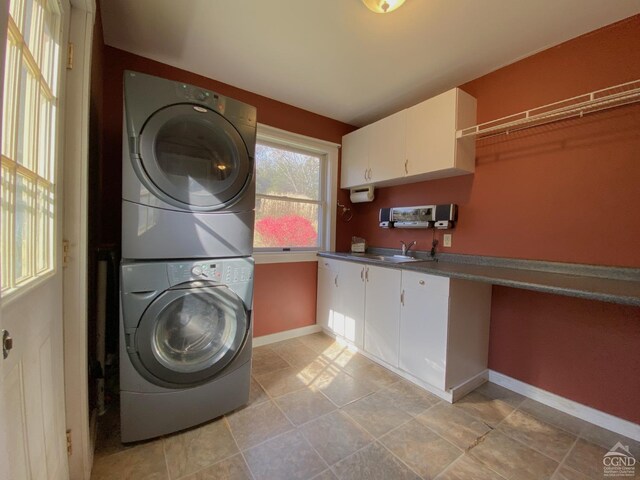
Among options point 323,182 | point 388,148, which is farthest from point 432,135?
point 323,182

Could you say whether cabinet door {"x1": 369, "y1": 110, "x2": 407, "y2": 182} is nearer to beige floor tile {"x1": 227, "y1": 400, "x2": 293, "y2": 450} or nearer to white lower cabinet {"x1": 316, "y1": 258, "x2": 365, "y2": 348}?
white lower cabinet {"x1": 316, "y1": 258, "x2": 365, "y2": 348}

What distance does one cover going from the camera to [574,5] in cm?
147

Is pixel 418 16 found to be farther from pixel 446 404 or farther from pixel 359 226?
pixel 446 404

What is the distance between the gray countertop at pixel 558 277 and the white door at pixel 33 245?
1.90 meters

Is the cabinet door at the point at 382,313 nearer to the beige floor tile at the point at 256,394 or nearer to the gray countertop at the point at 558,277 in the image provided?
the gray countertop at the point at 558,277

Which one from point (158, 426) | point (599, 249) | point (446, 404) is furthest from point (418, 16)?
point (158, 426)

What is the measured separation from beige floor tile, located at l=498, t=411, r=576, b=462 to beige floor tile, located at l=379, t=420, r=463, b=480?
0.42 metres

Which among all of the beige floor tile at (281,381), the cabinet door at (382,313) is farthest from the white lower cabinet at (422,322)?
the beige floor tile at (281,381)

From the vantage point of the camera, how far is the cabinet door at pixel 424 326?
1.81 meters

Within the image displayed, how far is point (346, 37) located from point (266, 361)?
8.29 feet

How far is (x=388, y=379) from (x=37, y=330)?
206 cm

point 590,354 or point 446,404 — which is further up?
point 590,354

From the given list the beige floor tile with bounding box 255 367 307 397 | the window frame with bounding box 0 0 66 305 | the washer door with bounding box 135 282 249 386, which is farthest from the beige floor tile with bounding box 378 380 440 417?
the window frame with bounding box 0 0 66 305

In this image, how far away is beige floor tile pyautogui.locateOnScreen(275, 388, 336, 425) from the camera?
5.46 ft
